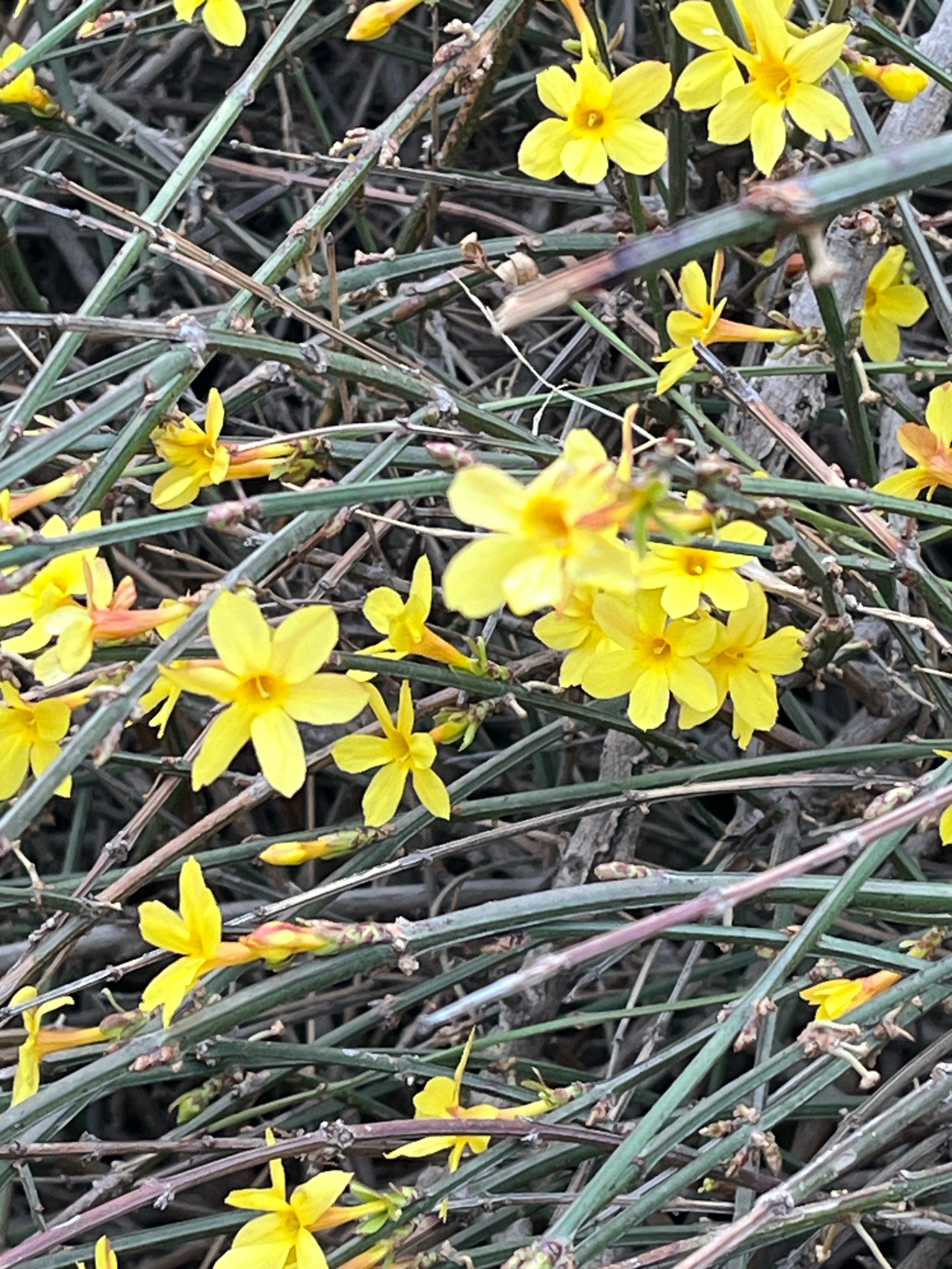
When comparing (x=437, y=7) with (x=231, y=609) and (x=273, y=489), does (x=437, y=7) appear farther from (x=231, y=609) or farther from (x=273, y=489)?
(x=231, y=609)

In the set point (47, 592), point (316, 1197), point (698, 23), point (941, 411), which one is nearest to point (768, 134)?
point (698, 23)

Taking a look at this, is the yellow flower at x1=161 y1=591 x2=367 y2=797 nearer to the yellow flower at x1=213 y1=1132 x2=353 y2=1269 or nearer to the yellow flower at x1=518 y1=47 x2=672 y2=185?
the yellow flower at x1=213 y1=1132 x2=353 y2=1269

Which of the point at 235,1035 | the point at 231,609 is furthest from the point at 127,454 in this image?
the point at 235,1035

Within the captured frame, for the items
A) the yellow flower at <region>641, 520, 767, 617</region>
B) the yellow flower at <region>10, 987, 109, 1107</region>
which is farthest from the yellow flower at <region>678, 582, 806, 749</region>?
the yellow flower at <region>10, 987, 109, 1107</region>

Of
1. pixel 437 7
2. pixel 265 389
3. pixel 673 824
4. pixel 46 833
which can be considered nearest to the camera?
pixel 265 389

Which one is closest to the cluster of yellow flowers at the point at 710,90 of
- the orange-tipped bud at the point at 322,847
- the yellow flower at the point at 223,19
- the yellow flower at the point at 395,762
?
the yellow flower at the point at 223,19

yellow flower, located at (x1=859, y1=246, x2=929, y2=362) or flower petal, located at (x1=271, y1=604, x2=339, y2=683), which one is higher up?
flower petal, located at (x1=271, y1=604, x2=339, y2=683)

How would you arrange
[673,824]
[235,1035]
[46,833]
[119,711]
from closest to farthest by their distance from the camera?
1. [119,711]
2. [235,1035]
3. [673,824]
4. [46,833]

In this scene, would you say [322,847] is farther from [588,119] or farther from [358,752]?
[588,119]
